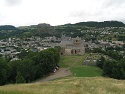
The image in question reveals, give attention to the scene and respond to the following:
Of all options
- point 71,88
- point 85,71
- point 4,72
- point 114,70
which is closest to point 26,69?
point 4,72

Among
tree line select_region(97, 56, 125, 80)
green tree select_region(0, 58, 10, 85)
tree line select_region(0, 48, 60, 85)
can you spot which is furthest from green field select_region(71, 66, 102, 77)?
green tree select_region(0, 58, 10, 85)

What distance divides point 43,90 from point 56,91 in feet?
6.38

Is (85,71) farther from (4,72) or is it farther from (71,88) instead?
(71,88)

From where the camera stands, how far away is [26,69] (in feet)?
210

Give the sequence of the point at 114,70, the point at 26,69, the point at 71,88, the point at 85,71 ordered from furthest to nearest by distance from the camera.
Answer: the point at 85,71, the point at 114,70, the point at 26,69, the point at 71,88

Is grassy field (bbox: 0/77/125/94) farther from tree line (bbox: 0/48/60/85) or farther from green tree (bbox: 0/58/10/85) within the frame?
green tree (bbox: 0/58/10/85)

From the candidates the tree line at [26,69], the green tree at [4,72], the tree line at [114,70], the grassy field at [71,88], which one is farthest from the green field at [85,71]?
the grassy field at [71,88]

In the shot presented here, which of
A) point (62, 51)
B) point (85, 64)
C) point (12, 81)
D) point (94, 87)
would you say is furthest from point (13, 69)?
point (62, 51)

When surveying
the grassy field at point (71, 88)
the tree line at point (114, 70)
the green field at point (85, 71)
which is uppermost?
the grassy field at point (71, 88)

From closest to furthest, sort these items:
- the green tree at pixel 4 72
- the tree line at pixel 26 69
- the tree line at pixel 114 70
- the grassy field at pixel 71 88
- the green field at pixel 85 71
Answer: the grassy field at pixel 71 88 < the green tree at pixel 4 72 < the tree line at pixel 26 69 < the tree line at pixel 114 70 < the green field at pixel 85 71

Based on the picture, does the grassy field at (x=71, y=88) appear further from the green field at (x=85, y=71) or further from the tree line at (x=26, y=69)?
the green field at (x=85, y=71)

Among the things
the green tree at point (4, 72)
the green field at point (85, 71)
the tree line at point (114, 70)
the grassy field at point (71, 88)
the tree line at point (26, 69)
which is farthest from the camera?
the green field at point (85, 71)

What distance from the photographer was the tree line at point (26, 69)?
192 feet

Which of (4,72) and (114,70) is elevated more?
(4,72)
